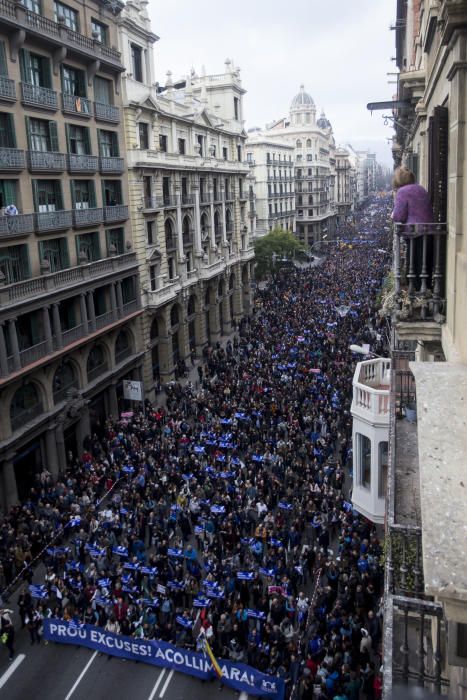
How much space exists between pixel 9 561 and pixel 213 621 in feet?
27.1

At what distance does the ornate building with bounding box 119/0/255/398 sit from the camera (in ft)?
132

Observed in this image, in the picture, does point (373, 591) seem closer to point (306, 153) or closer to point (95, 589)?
point (95, 589)

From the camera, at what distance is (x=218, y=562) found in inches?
846

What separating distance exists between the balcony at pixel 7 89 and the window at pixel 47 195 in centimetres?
383

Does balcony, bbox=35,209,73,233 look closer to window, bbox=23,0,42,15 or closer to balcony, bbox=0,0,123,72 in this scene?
balcony, bbox=0,0,123,72

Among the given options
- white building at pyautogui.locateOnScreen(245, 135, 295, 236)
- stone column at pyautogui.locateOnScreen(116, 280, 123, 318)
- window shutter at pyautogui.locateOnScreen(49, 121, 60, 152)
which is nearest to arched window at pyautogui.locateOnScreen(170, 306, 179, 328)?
stone column at pyautogui.locateOnScreen(116, 280, 123, 318)

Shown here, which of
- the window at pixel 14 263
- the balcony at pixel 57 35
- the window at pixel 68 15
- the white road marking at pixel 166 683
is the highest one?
the window at pixel 68 15

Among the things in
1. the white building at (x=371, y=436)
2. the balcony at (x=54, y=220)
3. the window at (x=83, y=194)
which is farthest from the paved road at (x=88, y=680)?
the window at (x=83, y=194)

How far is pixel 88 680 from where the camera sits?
1741 centimetres

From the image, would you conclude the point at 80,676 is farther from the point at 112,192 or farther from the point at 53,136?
the point at 112,192

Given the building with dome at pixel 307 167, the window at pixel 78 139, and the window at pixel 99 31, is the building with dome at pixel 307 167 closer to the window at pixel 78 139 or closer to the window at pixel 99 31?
the window at pixel 99 31

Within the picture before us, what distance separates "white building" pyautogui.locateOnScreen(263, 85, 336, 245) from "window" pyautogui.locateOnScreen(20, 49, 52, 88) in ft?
269

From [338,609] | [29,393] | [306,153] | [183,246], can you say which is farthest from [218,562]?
[306,153]

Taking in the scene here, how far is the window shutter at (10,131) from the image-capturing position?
27.4m
